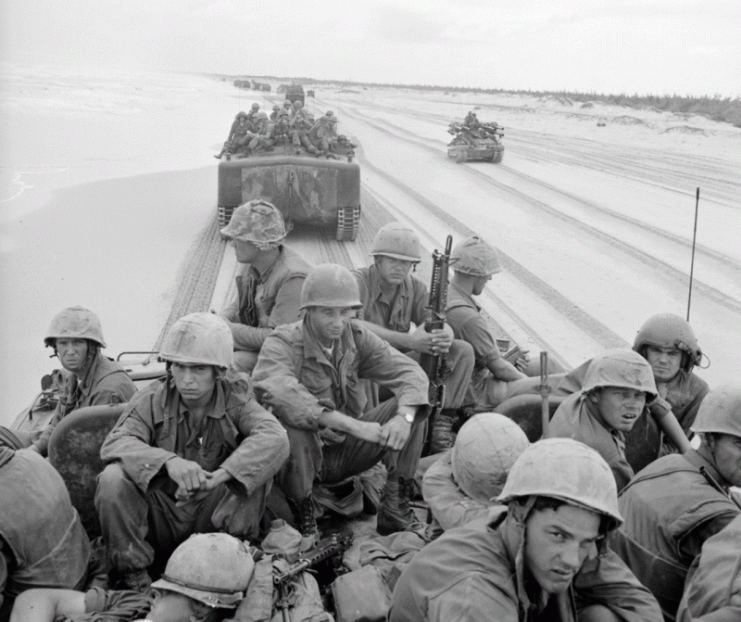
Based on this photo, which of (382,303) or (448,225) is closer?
(382,303)

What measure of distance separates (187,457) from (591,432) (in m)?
2.02

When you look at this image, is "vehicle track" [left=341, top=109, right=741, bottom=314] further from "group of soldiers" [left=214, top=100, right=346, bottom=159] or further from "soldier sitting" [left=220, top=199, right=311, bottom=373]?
"soldier sitting" [left=220, top=199, right=311, bottom=373]

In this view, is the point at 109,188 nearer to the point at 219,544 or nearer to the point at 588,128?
the point at 219,544

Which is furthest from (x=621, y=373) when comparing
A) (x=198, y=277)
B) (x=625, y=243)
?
(x=625, y=243)

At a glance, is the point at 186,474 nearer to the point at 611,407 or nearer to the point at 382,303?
the point at 611,407

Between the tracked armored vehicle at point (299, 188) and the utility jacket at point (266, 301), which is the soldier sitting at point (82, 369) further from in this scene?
the tracked armored vehicle at point (299, 188)

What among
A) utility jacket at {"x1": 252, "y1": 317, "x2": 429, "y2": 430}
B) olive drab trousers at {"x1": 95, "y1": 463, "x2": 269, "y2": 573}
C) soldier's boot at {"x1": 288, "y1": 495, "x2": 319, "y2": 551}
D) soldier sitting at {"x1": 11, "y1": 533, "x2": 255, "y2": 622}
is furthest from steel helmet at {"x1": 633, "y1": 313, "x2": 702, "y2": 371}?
soldier sitting at {"x1": 11, "y1": 533, "x2": 255, "y2": 622}

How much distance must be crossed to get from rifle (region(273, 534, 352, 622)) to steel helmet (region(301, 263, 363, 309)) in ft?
4.12

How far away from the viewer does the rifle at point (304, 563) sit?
3752 millimetres

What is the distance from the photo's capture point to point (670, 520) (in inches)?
141

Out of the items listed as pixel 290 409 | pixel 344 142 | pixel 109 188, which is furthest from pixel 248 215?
pixel 109 188

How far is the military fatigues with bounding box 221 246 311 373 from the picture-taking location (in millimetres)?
5992

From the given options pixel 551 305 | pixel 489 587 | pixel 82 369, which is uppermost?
pixel 489 587

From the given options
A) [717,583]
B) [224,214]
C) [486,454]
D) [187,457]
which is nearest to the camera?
[717,583]
